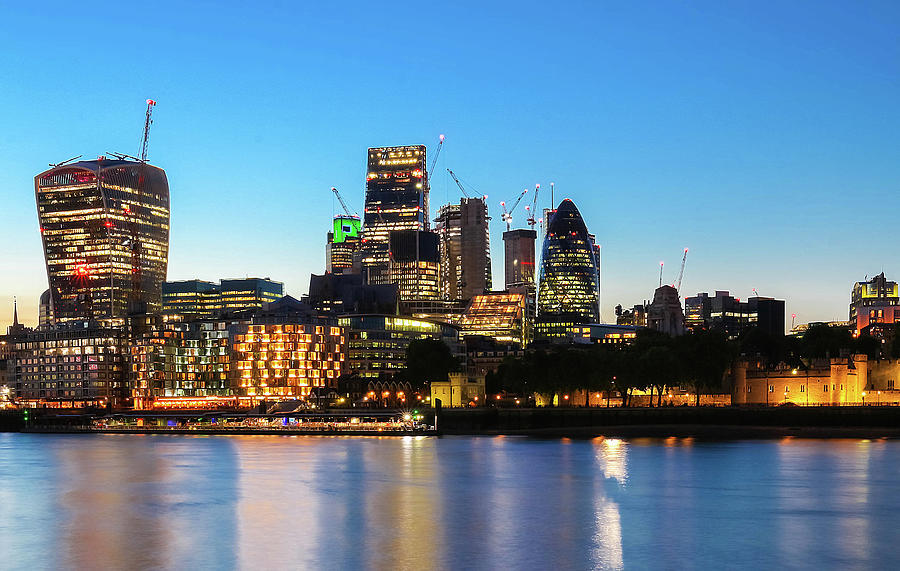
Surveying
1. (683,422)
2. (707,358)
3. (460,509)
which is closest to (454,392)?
(683,422)

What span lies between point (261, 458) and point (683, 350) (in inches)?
2829

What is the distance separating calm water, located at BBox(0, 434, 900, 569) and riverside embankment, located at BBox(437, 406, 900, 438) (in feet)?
87.8

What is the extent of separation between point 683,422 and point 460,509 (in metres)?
90.7

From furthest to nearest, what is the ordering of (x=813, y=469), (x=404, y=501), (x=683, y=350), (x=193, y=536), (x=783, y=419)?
(x=683, y=350) < (x=783, y=419) < (x=813, y=469) < (x=404, y=501) < (x=193, y=536)

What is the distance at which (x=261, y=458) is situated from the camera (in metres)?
113

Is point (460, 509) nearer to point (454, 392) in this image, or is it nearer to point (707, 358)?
point (707, 358)

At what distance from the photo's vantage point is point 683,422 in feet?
510

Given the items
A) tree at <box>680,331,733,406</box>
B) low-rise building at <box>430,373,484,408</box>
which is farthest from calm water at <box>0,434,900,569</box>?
low-rise building at <box>430,373,484,408</box>

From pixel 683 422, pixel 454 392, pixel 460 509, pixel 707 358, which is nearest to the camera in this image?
→ pixel 460 509

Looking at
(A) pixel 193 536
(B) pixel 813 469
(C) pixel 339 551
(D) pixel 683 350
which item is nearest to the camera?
(C) pixel 339 551

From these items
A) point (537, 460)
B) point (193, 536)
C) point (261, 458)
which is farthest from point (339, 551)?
point (261, 458)

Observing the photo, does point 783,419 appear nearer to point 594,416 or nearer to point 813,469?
point 594,416

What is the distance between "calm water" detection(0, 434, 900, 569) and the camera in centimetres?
5419

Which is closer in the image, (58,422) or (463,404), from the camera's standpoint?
(463,404)
